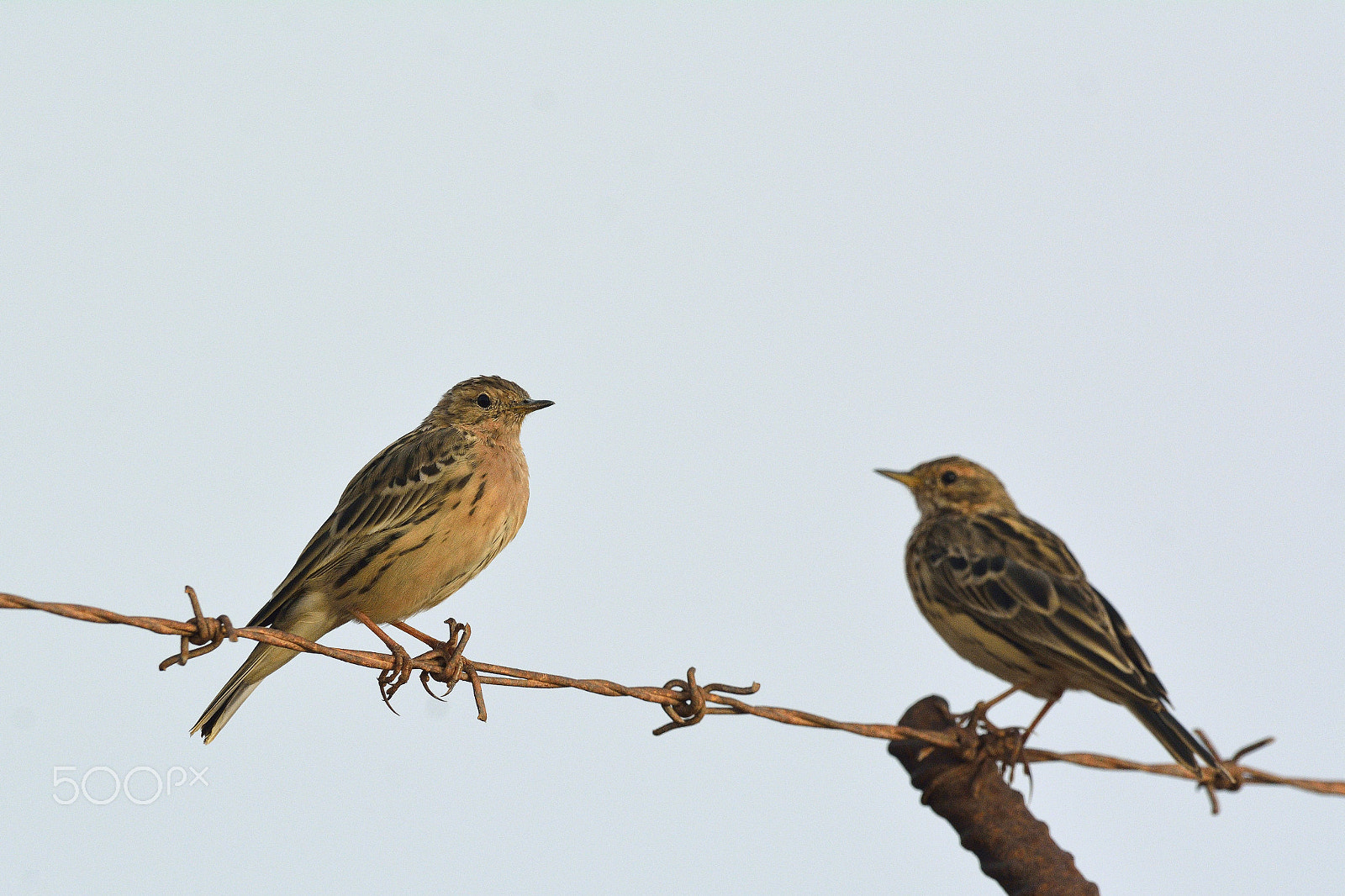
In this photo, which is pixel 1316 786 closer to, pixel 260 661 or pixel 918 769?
pixel 918 769

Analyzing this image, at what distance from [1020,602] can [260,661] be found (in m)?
4.39

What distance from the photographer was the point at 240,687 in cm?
748

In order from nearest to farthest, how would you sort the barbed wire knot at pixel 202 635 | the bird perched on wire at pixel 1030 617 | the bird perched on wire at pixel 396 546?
the barbed wire knot at pixel 202 635, the bird perched on wire at pixel 1030 617, the bird perched on wire at pixel 396 546

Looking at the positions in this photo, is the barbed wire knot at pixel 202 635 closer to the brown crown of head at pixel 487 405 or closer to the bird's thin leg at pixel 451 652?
the bird's thin leg at pixel 451 652

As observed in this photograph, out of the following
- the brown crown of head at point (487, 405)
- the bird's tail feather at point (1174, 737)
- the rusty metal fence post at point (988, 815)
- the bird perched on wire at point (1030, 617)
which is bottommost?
the rusty metal fence post at point (988, 815)

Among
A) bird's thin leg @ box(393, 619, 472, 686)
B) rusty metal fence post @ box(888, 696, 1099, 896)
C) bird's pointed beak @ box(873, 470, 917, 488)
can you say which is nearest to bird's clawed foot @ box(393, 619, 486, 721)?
bird's thin leg @ box(393, 619, 472, 686)

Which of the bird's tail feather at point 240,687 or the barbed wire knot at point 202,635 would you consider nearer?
the barbed wire knot at point 202,635

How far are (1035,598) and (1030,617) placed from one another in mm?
147

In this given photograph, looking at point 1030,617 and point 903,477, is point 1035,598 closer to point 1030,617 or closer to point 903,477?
point 1030,617


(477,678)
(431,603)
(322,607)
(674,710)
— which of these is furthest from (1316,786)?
(322,607)

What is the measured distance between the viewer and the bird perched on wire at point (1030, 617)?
7266 mm

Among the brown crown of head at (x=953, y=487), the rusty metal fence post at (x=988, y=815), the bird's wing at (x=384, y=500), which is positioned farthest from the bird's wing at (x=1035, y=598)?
the bird's wing at (x=384, y=500)

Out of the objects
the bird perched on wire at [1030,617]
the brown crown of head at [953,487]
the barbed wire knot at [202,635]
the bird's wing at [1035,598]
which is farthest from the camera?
the brown crown of head at [953,487]

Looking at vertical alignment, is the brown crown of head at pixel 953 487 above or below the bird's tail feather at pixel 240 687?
above
